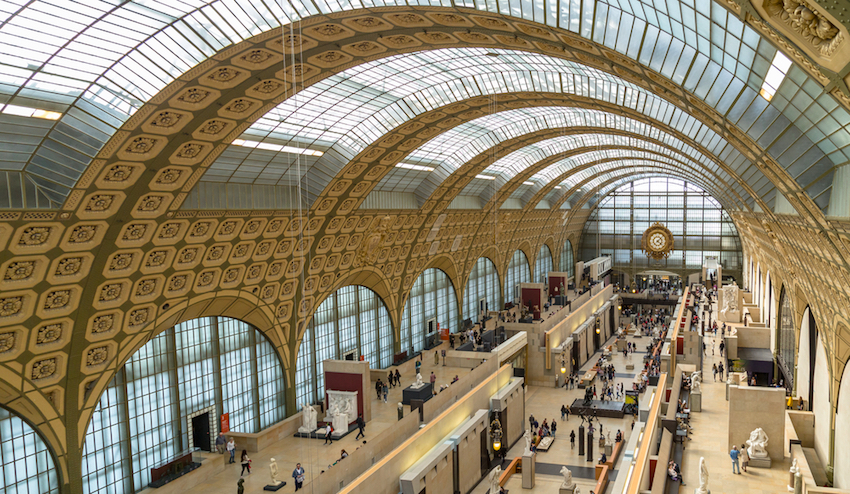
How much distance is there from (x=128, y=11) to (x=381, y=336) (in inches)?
1204

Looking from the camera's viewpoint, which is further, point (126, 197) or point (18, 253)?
point (126, 197)

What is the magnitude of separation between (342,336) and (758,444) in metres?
23.6

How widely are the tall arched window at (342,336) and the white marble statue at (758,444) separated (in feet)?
68.7

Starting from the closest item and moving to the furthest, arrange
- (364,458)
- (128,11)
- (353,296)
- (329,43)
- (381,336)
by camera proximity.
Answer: (128,11), (329,43), (364,458), (353,296), (381,336)

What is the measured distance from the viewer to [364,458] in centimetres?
2395

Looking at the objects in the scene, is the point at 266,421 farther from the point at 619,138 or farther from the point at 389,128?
the point at 619,138

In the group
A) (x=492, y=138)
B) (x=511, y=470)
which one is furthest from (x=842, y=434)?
(x=492, y=138)

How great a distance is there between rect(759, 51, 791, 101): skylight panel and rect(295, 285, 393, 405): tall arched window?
27579 mm

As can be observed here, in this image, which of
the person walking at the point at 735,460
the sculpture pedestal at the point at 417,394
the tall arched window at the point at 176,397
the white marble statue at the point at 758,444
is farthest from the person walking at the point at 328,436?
the white marble statue at the point at 758,444

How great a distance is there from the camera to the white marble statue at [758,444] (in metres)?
24.5

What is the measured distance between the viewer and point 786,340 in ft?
130

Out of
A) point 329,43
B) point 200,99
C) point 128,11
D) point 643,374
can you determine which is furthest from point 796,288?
point 128,11

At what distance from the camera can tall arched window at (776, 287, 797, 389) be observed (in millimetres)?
37341

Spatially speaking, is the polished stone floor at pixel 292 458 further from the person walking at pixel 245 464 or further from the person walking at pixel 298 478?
the person walking at pixel 298 478
